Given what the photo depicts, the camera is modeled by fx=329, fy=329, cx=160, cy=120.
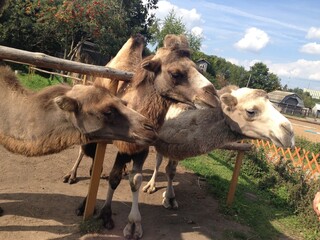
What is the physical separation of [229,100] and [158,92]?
1111mm

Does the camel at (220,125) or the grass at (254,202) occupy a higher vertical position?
the camel at (220,125)

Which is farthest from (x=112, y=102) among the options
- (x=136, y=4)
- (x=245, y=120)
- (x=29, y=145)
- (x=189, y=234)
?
(x=136, y=4)

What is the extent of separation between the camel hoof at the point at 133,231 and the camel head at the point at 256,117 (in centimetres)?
188

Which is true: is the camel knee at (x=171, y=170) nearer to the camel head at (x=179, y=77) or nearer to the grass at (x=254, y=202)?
the grass at (x=254, y=202)

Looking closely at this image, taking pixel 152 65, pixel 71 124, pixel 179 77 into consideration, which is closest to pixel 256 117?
pixel 179 77

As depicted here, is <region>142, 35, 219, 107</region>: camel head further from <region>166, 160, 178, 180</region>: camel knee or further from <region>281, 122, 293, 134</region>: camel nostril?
<region>166, 160, 178, 180</region>: camel knee

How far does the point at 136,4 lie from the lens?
29.8 m

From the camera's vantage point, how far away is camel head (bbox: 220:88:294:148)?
4062 mm

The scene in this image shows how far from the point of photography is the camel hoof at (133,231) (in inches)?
170

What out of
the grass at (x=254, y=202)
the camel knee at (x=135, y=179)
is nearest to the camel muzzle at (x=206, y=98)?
the camel knee at (x=135, y=179)

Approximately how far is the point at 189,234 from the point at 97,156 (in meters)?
1.81

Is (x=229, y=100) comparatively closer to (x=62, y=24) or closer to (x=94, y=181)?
(x=94, y=181)

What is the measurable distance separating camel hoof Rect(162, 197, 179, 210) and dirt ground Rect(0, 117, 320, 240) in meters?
0.09

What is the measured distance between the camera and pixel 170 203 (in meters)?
5.78
